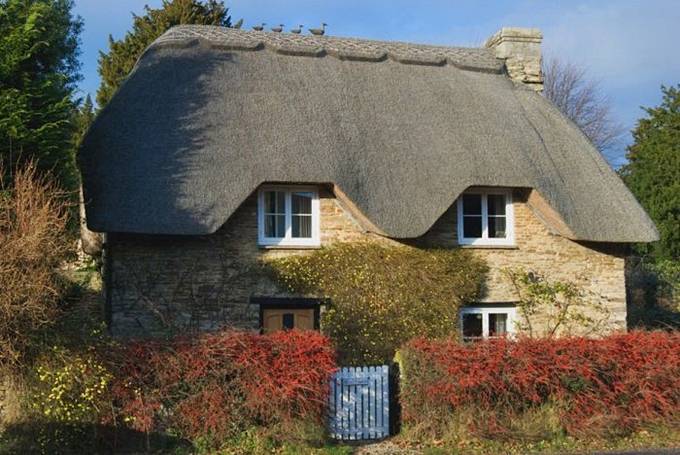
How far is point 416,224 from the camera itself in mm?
14938

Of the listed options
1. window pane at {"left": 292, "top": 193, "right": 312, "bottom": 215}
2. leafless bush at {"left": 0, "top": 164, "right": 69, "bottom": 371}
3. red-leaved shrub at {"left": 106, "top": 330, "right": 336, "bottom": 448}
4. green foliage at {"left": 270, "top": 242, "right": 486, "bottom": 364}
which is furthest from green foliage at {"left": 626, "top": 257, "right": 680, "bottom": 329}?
leafless bush at {"left": 0, "top": 164, "right": 69, "bottom": 371}

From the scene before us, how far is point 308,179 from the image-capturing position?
48.5 ft

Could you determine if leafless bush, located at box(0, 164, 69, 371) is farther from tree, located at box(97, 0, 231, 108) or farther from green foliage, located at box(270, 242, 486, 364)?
tree, located at box(97, 0, 231, 108)

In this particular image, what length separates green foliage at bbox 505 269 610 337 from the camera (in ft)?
53.2

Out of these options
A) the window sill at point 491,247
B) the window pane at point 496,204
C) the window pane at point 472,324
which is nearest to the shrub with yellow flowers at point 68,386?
the window pane at point 472,324

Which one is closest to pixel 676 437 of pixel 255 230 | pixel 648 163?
pixel 255 230

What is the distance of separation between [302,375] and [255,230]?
16.0ft

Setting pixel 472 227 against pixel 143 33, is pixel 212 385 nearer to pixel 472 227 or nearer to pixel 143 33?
pixel 472 227

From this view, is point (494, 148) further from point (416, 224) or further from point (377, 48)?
point (377, 48)

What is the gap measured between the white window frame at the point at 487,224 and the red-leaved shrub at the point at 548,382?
172 inches

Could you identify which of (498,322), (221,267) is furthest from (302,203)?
(498,322)

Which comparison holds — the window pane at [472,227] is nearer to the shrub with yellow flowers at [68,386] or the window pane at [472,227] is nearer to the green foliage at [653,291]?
the shrub with yellow flowers at [68,386]

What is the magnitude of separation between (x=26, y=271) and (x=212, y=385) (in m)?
2.75

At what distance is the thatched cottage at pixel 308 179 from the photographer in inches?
565
